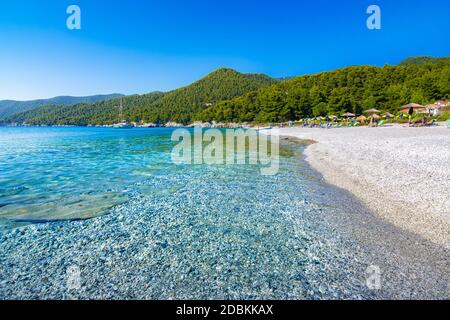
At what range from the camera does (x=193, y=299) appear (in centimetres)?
370

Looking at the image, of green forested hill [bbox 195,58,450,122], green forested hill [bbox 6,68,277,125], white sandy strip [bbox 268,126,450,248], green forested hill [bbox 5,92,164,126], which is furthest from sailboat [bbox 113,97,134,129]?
white sandy strip [bbox 268,126,450,248]

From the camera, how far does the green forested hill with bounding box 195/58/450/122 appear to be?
67750 mm

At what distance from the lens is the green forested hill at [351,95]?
6775cm

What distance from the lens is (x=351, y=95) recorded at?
8344cm

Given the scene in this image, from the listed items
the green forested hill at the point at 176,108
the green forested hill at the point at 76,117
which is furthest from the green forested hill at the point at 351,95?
the green forested hill at the point at 76,117

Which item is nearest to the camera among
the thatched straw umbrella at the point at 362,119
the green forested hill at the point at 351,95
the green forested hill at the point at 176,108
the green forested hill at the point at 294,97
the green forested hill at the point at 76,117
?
the thatched straw umbrella at the point at 362,119

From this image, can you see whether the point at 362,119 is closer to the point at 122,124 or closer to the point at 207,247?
the point at 207,247

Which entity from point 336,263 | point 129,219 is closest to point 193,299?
point 336,263

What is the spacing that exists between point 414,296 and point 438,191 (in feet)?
17.6

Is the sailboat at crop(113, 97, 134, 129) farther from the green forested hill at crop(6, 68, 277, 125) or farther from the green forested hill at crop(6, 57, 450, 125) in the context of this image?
the green forested hill at crop(6, 57, 450, 125)

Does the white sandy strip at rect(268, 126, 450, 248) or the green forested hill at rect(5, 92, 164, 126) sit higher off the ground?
the green forested hill at rect(5, 92, 164, 126)

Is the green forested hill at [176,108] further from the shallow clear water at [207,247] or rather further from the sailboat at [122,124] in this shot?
the shallow clear water at [207,247]

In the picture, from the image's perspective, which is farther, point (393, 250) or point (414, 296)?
point (393, 250)
